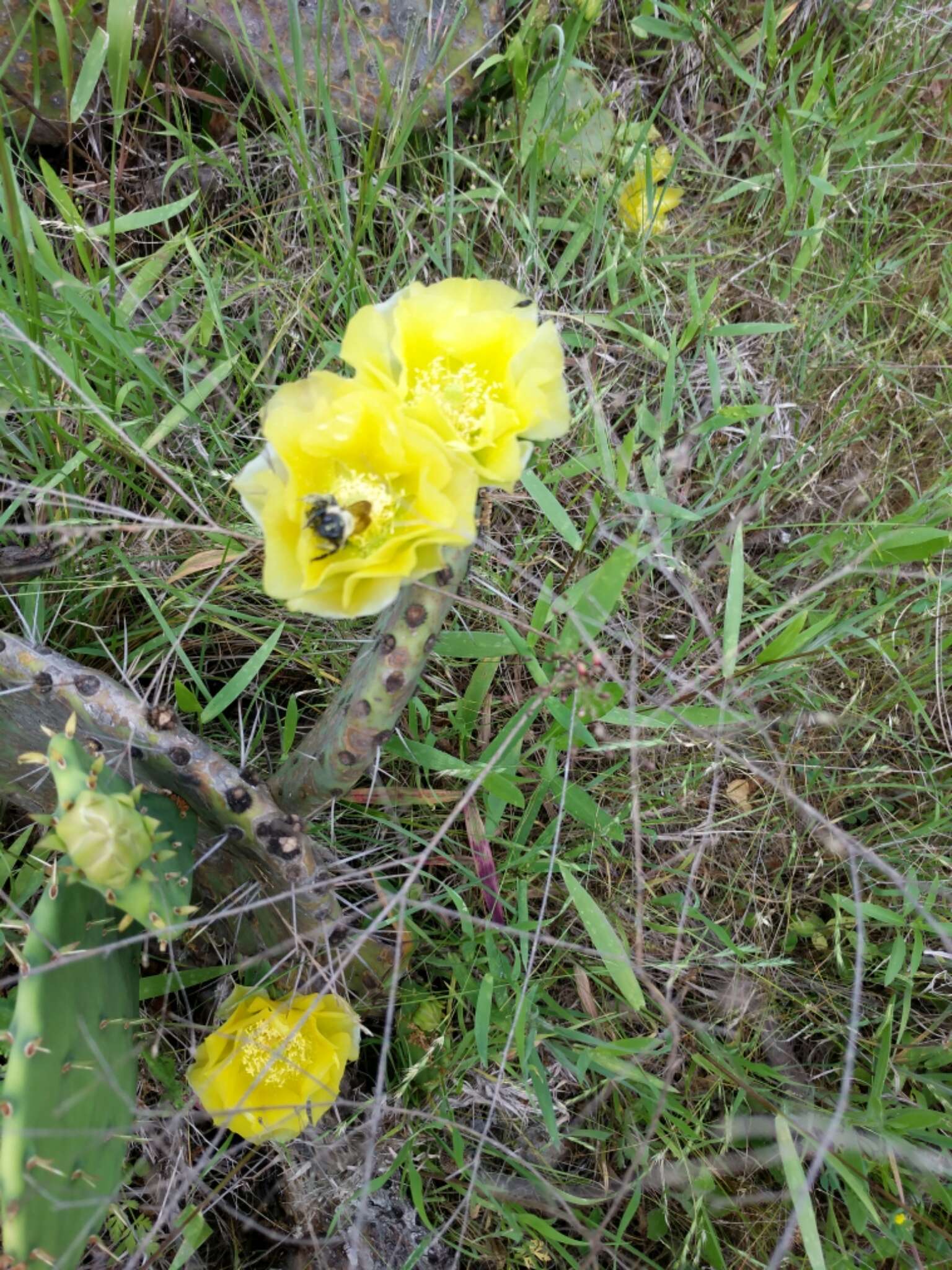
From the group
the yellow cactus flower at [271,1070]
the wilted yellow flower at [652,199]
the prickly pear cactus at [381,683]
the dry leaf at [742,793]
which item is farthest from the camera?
the wilted yellow flower at [652,199]

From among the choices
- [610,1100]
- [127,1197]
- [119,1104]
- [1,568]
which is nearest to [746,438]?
[610,1100]

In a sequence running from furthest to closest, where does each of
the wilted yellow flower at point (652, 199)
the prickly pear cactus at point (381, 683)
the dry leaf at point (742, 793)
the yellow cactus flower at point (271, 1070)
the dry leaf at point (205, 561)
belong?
the wilted yellow flower at point (652, 199), the dry leaf at point (742, 793), the dry leaf at point (205, 561), the yellow cactus flower at point (271, 1070), the prickly pear cactus at point (381, 683)

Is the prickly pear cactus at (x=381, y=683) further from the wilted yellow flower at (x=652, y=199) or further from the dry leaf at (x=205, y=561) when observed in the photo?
the wilted yellow flower at (x=652, y=199)

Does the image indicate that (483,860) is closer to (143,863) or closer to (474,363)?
(143,863)

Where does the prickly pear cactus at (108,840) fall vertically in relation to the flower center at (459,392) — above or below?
below

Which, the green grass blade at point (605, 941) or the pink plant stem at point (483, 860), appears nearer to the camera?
the green grass blade at point (605, 941)

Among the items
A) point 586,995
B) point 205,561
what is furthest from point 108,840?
point 586,995

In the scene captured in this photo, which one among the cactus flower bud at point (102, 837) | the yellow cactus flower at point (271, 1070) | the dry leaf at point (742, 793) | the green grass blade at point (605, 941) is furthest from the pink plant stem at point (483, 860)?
the cactus flower bud at point (102, 837)

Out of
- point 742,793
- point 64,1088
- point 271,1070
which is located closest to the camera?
point 64,1088
